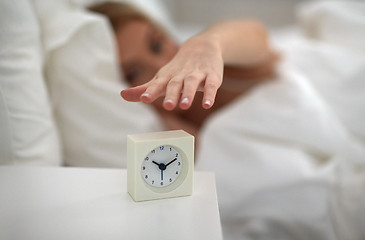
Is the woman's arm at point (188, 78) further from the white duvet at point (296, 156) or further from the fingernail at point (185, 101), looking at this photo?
the white duvet at point (296, 156)

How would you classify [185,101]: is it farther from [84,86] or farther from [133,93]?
[84,86]

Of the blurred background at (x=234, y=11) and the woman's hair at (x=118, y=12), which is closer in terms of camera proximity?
the woman's hair at (x=118, y=12)

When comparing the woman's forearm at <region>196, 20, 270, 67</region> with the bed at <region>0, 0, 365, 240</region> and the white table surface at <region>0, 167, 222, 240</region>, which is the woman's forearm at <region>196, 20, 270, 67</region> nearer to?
the bed at <region>0, 0, 365, 240</region>

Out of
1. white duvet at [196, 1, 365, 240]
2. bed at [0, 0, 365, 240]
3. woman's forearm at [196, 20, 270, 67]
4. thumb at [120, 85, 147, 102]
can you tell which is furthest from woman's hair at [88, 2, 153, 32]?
thumb at [120, 85, 147, 102]

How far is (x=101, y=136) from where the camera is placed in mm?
1004

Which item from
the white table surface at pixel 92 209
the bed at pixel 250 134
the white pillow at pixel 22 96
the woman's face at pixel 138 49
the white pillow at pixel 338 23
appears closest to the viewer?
the white table surface at pixel 92 209

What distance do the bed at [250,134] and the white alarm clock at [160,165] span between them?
28cm

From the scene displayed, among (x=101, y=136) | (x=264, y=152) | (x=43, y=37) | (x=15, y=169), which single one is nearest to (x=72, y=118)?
(x=101, y=136)

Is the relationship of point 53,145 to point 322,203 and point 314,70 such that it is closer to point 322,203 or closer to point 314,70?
point 322,203

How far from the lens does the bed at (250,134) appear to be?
0.88m

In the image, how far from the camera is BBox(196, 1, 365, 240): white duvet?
89 centimetres

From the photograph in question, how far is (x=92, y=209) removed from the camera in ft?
1.68

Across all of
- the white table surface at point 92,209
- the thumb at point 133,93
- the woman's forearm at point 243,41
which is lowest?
the white table surface at point 92,209

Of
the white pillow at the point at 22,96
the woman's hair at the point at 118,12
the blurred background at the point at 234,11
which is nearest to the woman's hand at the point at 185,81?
the white pillow at the point at 22,96
